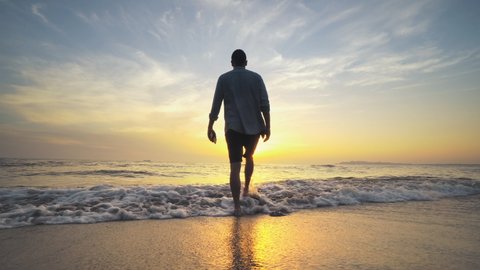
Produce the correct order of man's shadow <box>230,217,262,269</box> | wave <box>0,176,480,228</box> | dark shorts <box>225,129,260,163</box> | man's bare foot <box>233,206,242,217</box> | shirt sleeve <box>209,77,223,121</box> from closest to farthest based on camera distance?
man's shadow <box>230,217,262,269</box> < wave <box>0,176,480,228</box> < man's bare foot <box>233,206,242,217</box> < dark shorts <box>225,129,260,163</box> < shirt sleeve <box>209,77,223,121</box>

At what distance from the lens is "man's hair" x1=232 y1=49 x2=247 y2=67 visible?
175 inches

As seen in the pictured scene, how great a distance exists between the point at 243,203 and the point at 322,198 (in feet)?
5.40

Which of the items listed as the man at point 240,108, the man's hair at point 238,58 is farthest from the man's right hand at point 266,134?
the man's hair at point 238,58

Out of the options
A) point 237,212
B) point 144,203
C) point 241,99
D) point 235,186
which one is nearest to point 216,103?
point 241,99

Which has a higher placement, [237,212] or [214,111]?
[214,111]

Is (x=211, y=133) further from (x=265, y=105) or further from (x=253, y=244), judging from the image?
(x=253, y=244)

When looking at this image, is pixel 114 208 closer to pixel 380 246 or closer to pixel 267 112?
pixel 267 112

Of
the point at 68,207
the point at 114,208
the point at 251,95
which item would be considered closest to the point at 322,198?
the point at 251,95

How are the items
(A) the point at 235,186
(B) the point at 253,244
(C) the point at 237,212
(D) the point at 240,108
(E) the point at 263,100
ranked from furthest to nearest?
1. (E) the point at 263,100
2. (D) the point at 240,108
3. (A) the point at 235,186
4. (C) the point at 237,212
5. (B) the point at 253,244

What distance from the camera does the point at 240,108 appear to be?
4.32m

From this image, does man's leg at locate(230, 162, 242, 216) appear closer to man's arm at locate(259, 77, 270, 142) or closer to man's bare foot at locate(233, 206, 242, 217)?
man's bare foot at locate(233, 206, 242, 217)

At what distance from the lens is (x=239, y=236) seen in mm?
2791

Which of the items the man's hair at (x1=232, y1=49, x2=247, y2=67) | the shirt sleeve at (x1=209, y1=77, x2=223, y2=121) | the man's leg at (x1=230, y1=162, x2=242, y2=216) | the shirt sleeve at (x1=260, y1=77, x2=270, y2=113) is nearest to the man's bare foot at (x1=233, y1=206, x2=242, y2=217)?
the man's leg at (x1=230, y1=162, x2=242, y2=216)

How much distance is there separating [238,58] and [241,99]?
2.16 ft
